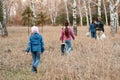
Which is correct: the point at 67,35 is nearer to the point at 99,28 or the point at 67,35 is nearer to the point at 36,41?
the point at 36,41

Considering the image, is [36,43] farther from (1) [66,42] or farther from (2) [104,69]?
(1) [66,42]

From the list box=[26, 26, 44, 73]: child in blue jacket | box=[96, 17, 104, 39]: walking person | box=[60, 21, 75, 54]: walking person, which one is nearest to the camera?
box=[26, 26, 44, 73]: child in blue jacket

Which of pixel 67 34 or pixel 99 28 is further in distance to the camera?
pixel 99 28

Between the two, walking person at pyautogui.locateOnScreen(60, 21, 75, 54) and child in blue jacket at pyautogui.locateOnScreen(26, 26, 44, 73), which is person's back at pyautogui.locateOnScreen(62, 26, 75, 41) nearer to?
walking person at pyautogui.locateOnScreen(60, 21, 75, 54)

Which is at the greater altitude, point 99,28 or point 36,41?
point 36,41

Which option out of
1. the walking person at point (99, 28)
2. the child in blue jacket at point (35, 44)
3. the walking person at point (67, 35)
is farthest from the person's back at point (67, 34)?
the walking person at point (99, 28)

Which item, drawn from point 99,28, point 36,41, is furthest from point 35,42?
point 99,28

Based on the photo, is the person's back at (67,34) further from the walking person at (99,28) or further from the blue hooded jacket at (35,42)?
the walking person at (99,28)

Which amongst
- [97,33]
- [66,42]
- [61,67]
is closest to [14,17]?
[97,33]

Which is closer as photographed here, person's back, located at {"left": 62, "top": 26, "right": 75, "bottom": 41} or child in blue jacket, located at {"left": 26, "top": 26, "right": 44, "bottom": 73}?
child in blue jacket, located at {"left": 26, "top": 26, "right": 44, "bottom": 73}

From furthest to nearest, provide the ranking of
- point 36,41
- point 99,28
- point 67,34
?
point 99,28
point 67,34
point 36,41

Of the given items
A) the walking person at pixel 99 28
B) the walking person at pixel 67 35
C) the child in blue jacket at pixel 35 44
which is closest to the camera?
the child in blue jacket at pixel 35 44

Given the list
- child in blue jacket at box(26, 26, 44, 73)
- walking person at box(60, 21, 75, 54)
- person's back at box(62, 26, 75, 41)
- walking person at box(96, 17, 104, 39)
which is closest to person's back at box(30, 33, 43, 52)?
child in blue jacket at box(26, 26, 44, 73)

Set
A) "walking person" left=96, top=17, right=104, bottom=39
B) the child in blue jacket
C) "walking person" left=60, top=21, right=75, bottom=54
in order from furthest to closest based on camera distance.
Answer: "walking person" left=96, top=17, right=104, bottom=39
"walking person" left=60, top=21, right=75, bottom=54
the child in blue jacket
